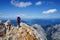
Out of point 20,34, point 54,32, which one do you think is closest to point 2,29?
point 20,34

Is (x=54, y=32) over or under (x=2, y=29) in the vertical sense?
under

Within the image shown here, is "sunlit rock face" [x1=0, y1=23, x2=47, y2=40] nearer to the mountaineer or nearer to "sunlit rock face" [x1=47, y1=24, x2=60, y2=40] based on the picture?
the mountaineer

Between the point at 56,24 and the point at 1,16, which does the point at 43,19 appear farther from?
the point at 1,16

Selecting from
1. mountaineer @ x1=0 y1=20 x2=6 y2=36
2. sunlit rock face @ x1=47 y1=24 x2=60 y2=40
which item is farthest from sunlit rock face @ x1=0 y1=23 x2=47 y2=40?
sunlit rock face @ x1=47 y1=24 x2=60 y2=40

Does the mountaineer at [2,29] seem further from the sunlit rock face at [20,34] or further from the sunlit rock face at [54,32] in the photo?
the sunlit rock face at [54,32]

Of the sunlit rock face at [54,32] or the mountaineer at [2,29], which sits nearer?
the mountaineer at [2,29]

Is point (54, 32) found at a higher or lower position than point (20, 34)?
lower

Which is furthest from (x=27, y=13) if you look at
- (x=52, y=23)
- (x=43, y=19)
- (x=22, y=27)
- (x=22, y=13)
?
(x=22, y=27)

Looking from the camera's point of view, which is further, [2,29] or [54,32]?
[54,32]

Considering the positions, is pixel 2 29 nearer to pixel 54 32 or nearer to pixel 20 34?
pixel 20 34

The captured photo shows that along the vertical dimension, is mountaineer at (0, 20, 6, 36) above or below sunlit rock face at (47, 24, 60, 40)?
above

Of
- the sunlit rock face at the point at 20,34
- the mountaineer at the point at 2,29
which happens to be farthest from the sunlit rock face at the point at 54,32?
the mountaineer at the point at 2,29

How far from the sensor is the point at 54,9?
4.59 metres

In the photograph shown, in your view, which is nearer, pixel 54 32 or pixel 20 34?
pixel 20 34
